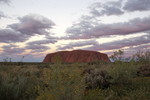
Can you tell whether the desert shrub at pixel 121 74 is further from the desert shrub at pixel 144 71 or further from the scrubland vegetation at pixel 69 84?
the desert shrub at pixel 144 71

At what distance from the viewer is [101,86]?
11.3 metres

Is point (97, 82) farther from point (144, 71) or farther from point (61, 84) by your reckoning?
point (144, 71)

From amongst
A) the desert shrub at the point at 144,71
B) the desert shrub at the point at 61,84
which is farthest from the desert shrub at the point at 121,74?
the desert shrub at the point at 61,84

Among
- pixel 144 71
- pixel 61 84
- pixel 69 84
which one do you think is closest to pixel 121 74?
pixel 144 71

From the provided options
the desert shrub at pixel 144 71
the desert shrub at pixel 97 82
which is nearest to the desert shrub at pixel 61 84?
the desert shrub at pixel 97 82

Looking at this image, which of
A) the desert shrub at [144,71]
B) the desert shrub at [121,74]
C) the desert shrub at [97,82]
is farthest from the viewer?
the desert shrub at [144,71]

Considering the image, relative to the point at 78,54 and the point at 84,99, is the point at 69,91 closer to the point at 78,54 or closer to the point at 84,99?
the point at 84,99

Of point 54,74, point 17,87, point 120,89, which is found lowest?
point 120,89

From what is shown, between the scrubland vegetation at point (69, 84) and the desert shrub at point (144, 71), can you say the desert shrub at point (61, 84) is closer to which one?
the scrubland vegetation at point (69, 84)

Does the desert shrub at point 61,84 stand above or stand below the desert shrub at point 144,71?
above

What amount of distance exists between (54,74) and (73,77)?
60 centimetres

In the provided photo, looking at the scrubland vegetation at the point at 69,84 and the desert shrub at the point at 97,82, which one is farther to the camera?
the desert shrub at the point at 97,82

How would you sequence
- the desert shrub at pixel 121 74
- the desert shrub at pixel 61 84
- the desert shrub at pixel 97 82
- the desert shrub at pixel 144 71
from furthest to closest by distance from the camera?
the desert shrub at pixel 144 71 < the desert shrub at pixel 121 74 < the desert shrub at pixel 97 82 < the desert shrub at pixel 61 84

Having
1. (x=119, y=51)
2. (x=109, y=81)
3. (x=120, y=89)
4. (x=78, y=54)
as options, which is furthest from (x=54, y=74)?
(x=78, y=54)
